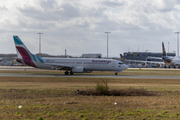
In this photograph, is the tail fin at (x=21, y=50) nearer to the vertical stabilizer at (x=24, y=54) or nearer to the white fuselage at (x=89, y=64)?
the vertical stabilizer at (x=24, y=54)

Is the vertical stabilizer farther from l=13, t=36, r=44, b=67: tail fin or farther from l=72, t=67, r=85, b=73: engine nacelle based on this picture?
l=72, t=67, r=85, b=73: engine nacelle

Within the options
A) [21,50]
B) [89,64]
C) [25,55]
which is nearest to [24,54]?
[25,55]

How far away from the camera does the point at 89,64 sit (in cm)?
5591

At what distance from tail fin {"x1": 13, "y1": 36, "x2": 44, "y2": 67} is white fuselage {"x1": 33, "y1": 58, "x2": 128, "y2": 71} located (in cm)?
71

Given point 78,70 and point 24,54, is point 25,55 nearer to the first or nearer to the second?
point 24,54

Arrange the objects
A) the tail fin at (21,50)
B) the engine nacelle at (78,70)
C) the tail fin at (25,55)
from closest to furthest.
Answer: the engine nacelle at (78,70) → the tail fin at (25,55) → the tail fin at (21,50)

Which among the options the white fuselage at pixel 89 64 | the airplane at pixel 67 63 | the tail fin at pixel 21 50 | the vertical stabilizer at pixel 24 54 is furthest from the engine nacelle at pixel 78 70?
the tail fin at pixel 21 50

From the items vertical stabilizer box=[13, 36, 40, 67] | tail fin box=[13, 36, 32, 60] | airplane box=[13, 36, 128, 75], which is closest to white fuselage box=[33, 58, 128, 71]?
airplane box=[13, 36, 128, 75]

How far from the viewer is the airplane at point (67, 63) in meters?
54.8

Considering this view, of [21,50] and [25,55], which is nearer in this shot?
[25,55]

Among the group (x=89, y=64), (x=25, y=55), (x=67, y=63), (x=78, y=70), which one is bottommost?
(x=78, y=70)

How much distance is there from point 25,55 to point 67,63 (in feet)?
31.5

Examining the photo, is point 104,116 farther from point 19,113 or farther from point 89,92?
point 89,92

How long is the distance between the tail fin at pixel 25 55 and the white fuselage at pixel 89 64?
2.33ft
